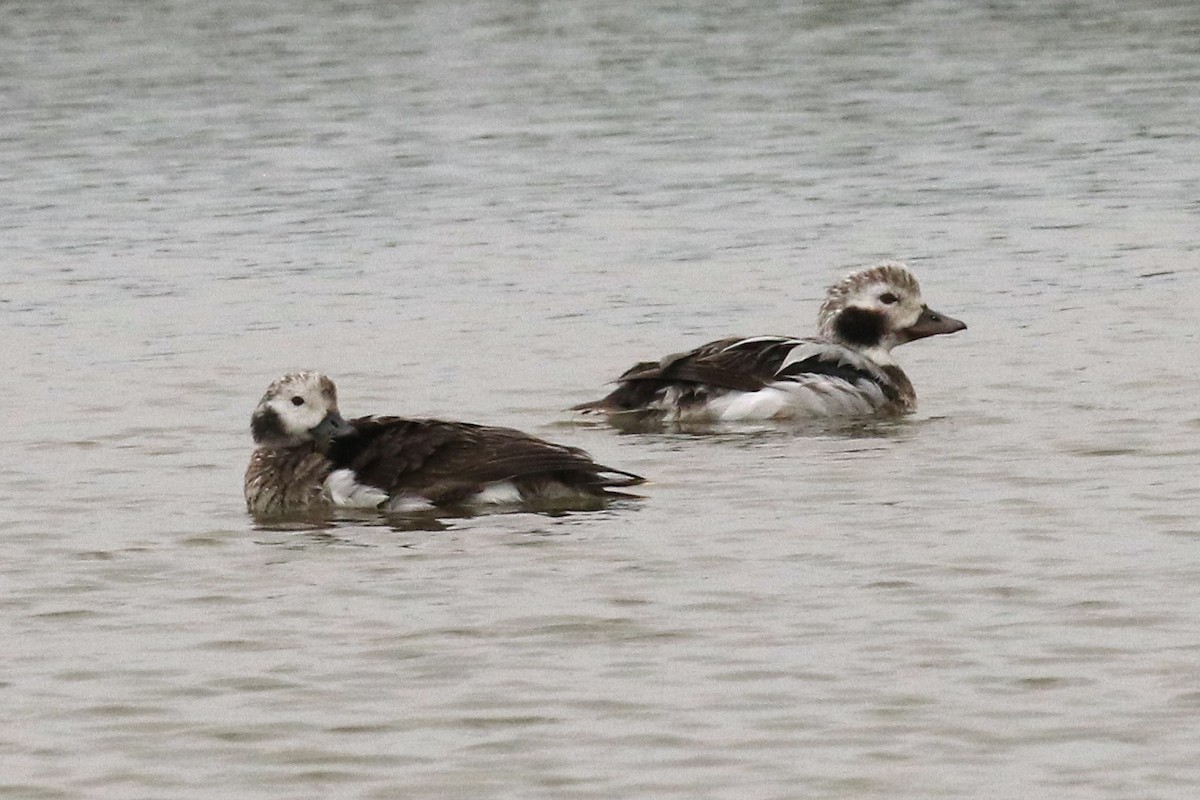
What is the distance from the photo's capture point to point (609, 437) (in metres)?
16.0

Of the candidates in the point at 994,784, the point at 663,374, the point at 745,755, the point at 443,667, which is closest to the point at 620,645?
the point at 443,667

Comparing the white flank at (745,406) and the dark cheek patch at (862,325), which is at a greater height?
the dark cheek patch at (862,325)

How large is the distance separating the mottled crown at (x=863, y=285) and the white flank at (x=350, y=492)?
14.6ft

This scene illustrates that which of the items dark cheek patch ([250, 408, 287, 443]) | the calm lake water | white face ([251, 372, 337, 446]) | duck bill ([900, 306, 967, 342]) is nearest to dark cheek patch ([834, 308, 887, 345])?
duck bill ([900, 306, 967, 342])

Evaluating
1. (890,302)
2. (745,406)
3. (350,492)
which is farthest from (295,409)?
(890,302)

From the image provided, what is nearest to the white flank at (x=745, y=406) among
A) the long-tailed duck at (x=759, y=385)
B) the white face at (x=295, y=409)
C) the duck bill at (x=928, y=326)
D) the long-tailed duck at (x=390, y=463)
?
the long-tailed duck at (x=759, y=385)

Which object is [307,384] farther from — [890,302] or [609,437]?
[890,302]

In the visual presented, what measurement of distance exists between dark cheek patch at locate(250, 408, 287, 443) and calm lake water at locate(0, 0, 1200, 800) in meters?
0.44

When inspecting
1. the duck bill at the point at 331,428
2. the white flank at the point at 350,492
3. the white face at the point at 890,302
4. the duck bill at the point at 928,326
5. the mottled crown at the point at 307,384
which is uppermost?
the white face at the point at 890,302

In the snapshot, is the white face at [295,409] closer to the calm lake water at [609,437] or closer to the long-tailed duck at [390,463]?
the long-tailed duck at [390,463]

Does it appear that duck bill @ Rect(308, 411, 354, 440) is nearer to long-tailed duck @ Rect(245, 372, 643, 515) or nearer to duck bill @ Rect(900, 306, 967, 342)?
long-tailed duck @ Rect(245, 372, 643, 515)

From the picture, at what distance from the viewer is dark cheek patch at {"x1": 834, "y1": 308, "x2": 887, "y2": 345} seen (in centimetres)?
1739

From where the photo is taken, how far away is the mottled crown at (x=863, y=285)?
684 inches

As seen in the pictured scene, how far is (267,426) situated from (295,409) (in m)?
0.18
